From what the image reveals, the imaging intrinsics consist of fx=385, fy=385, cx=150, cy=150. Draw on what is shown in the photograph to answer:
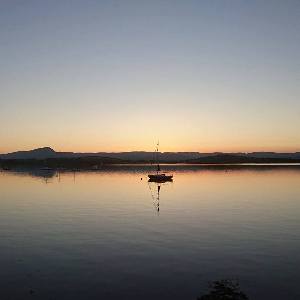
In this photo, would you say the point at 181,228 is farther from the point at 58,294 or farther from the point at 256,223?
the point at 58,294

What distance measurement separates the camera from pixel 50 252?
3136 centimetres

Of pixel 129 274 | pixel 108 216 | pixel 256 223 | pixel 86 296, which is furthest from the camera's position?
pixel 108 216

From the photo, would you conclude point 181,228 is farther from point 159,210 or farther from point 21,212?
point 21,212

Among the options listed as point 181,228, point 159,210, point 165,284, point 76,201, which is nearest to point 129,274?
point 165,284

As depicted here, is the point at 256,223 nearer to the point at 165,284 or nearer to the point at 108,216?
the point at 108,216

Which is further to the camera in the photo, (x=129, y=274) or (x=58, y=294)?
(x=129, y=274)

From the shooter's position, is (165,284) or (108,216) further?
(108,216)

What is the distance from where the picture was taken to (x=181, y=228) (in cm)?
4338

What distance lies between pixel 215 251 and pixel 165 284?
32.3 ft

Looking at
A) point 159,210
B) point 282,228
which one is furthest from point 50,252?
point 159,210

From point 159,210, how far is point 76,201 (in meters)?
20.6

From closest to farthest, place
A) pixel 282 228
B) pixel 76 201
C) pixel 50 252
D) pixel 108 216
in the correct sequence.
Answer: pixel 50 252 → pixel 282 228 → pixel 108 216 → pixel 76 201

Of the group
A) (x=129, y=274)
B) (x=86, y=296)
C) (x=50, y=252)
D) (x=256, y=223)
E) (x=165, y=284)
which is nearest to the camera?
(x=86, y=296)

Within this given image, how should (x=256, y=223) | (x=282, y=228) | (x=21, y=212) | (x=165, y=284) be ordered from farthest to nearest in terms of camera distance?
(x=21, y=212) < (x=256, y=223) < (x=282, y=228) < (x=165, y=284)
